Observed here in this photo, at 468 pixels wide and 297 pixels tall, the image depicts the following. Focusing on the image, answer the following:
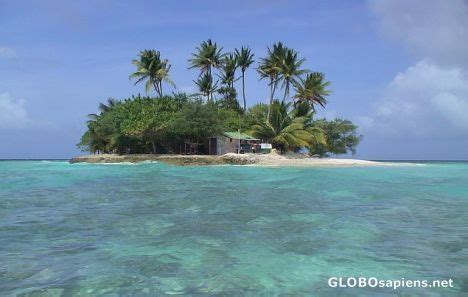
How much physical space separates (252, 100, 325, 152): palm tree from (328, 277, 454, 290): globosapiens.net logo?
33278mm

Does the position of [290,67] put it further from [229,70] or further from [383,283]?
[383,283]

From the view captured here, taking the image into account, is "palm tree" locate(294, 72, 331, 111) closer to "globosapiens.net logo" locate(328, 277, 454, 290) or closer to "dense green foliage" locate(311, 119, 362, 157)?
"dense green foliage" locate(311, 119, 362, 157)

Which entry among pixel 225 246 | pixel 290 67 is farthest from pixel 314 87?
pixel 225 246

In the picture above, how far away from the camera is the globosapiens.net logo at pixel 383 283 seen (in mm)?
4055

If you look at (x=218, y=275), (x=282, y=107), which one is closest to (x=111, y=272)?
(x=218, y=275)

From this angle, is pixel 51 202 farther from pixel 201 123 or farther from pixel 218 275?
pixel 201 123

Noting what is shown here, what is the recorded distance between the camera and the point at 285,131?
3788 centimetres

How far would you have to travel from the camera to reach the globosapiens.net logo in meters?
4.05

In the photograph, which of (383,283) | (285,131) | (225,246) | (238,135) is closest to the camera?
(383,283)

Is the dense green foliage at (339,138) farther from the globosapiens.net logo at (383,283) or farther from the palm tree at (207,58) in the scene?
the globosapiens.net logo at (383,283)

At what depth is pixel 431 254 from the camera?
5.29 m

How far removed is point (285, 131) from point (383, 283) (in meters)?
34.0

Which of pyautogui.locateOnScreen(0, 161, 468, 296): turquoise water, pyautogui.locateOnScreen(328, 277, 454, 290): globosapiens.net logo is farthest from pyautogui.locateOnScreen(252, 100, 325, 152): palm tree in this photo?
pyautogui.locateOnScreen(328, 277, 454, 290): globosapiens.net logo

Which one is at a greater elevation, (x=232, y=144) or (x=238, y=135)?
(x=238, y=135)
